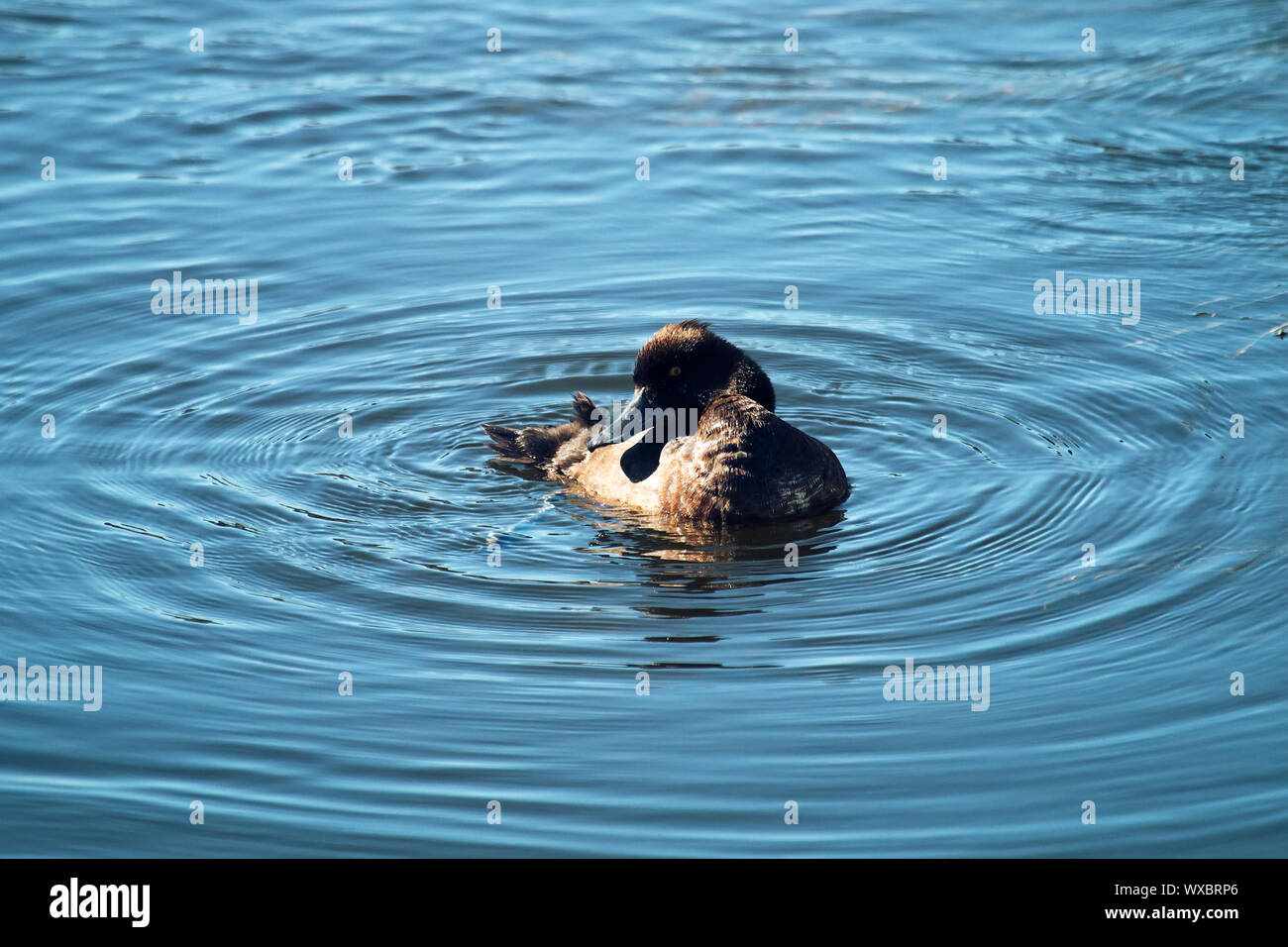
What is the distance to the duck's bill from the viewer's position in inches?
345

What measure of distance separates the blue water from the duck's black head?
600 mm

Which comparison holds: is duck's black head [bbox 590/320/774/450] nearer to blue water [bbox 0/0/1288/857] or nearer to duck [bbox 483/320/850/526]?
duck [bbox 483/320/850/526]

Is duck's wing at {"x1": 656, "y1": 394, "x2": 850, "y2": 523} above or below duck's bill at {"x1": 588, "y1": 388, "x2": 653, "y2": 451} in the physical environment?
below

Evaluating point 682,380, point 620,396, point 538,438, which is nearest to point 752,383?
point 682,380

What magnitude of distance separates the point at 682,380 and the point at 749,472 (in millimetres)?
856

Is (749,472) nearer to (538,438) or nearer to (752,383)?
(752,383)

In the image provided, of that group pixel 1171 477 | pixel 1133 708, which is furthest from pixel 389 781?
pixel 1171 477

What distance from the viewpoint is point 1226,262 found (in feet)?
38.7

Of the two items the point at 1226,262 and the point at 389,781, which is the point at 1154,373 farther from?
the point at 389,781

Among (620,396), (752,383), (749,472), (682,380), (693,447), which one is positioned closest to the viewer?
(749,472)

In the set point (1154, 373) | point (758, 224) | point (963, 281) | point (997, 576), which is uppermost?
point (758, 224)

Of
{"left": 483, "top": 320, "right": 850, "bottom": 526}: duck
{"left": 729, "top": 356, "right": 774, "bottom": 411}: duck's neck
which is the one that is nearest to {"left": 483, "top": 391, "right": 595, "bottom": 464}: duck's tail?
{"left": 483, "top": 320, "right": 850, "bottom": 526}: duck

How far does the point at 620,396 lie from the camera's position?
10281 mm

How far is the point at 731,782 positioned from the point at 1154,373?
5.59 meters
